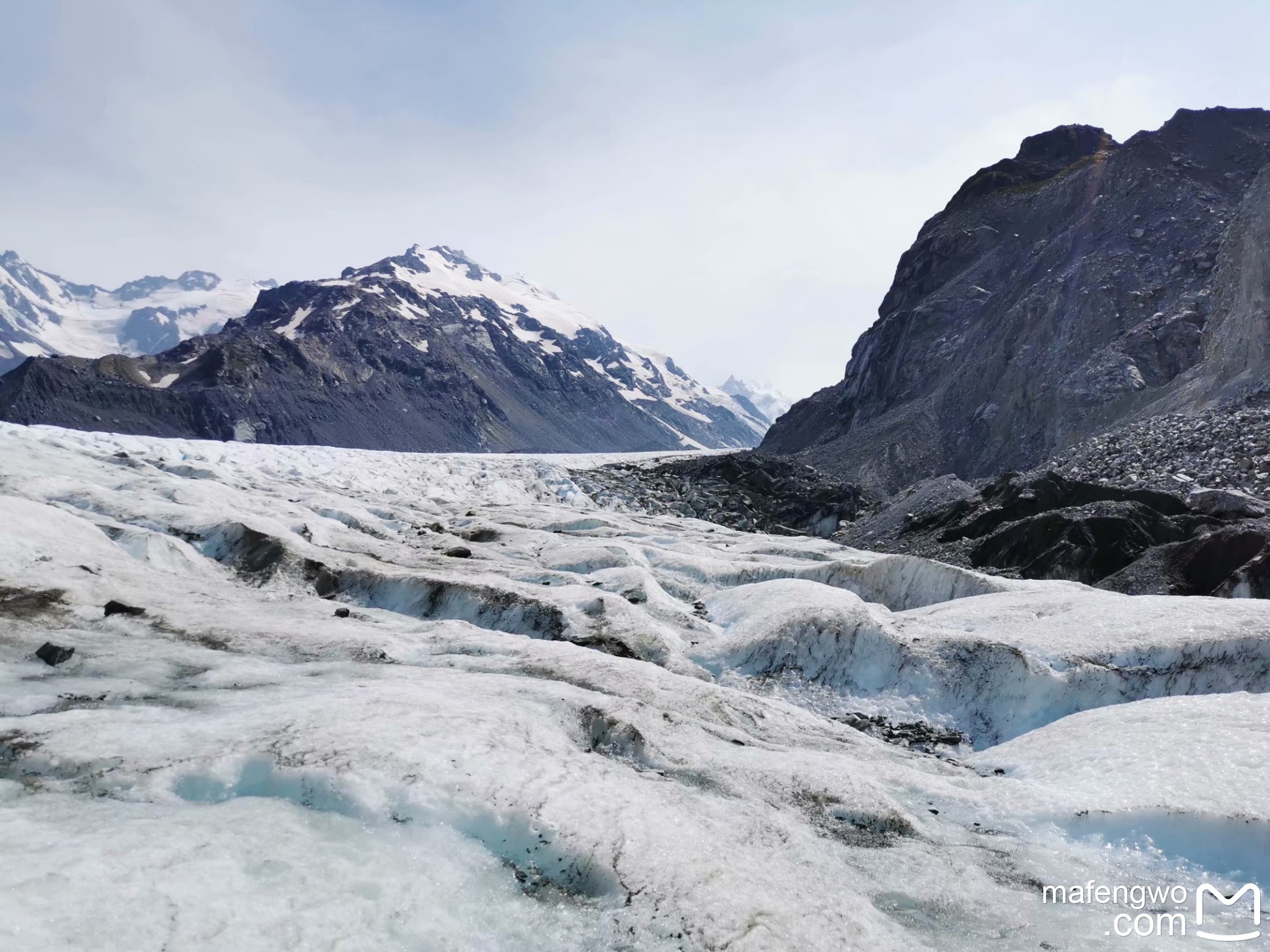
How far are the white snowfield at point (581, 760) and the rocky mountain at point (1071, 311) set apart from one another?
131 ft

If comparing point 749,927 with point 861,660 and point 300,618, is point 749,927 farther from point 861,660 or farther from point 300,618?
point 300,618

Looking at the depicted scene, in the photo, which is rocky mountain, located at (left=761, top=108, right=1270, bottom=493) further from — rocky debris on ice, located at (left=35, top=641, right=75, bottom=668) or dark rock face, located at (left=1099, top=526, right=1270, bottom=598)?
rocky debris on ice, located at (left=35, top=641, right=75, bottom=668)

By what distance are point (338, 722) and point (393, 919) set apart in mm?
4133

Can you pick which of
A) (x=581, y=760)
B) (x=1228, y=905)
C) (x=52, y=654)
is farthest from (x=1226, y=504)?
(x=52, y=654)

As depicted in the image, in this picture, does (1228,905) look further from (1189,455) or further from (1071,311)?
(1071,311)

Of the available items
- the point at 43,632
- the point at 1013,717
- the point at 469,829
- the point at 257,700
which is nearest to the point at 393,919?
the point at 469,829

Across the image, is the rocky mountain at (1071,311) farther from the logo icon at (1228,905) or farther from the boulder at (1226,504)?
the logo icon at (1228,905)

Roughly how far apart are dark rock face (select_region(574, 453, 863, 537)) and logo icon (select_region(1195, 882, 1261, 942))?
50365mm

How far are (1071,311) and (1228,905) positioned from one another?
258ft

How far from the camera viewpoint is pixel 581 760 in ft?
36.4

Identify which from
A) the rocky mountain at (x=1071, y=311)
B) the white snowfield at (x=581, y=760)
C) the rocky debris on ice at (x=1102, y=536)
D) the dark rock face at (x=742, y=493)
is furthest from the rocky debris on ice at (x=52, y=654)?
the rocky mountain at (x=1071, y=311)

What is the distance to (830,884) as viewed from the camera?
9.05 meters

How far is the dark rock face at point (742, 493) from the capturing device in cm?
6234

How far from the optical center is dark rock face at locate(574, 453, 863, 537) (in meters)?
62.3
